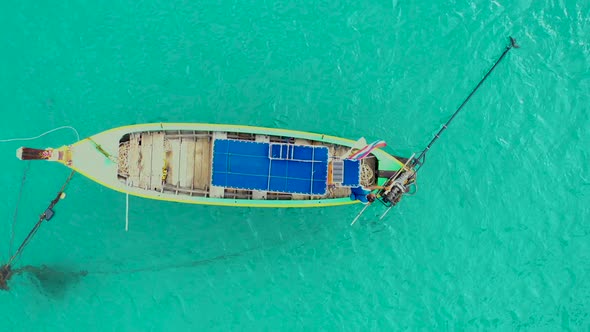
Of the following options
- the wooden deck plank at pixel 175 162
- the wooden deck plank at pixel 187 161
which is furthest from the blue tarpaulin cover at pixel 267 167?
the wooden deck plank at pixel 175 162

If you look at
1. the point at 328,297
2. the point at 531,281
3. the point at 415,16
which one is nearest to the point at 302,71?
the point at 415,16

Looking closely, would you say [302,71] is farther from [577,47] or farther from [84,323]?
[84,323]

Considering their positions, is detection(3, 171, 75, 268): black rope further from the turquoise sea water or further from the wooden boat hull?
the wooden boat hull

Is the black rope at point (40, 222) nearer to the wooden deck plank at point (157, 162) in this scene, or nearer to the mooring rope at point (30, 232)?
the mooring rope at point (30, 232)

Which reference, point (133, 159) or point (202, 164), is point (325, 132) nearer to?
point (202, 164)

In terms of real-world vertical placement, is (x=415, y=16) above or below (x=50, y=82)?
above

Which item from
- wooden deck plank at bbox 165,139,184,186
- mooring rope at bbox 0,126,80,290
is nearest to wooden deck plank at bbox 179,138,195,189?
wooden deck plank at bbox 165,139,184,186
